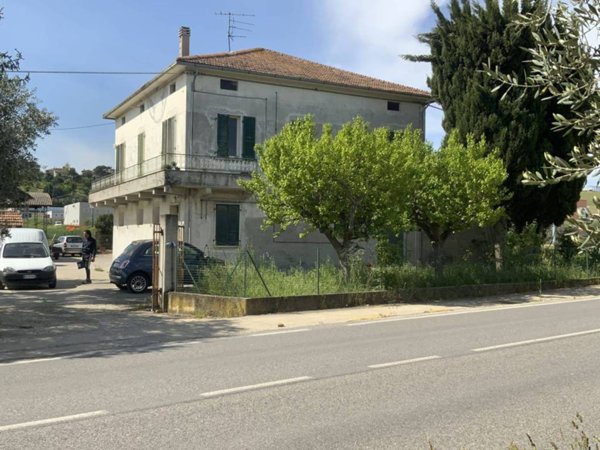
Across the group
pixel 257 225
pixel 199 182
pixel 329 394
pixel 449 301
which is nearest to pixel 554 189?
pixel 449 301

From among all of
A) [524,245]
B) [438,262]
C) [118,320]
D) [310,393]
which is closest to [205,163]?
[438,262]

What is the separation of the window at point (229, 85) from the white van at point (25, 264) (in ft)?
30.0

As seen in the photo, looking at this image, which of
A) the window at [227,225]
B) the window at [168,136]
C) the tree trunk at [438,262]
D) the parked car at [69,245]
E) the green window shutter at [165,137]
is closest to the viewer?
the tree trunk at [438,262]

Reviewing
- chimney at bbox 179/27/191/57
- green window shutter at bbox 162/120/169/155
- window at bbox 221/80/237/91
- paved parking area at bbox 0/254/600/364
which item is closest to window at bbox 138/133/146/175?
green window shutter at bbox 162/120/169/155

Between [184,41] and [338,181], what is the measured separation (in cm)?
1622

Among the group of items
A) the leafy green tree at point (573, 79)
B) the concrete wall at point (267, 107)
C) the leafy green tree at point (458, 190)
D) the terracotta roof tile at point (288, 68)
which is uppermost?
the terracotta roof tile at point (288, 68)

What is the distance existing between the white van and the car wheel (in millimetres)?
3443

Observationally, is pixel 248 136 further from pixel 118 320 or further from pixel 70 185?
pixel 70 185

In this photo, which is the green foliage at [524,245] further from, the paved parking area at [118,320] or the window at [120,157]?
the window at [120,157]

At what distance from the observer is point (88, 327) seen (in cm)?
1250

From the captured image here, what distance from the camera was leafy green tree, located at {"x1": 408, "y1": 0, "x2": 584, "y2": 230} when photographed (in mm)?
21844

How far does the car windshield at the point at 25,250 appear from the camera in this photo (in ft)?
70.3

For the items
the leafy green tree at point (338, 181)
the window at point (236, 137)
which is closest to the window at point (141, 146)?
A: the window at point (236, 137)

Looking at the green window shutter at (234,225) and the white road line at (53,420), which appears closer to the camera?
the white road line at (53,420)
